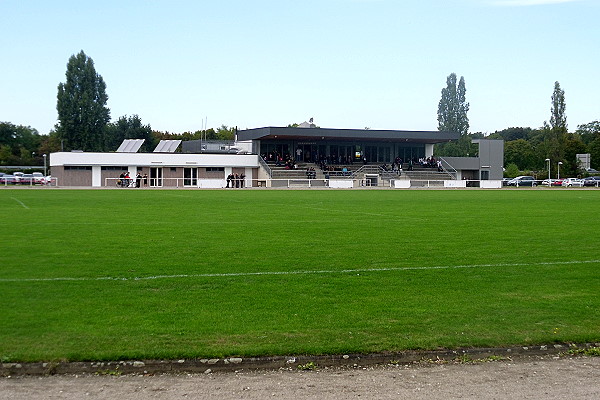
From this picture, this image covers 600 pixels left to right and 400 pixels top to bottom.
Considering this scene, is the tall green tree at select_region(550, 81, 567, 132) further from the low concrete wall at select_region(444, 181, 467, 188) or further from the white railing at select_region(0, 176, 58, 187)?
the white railing at select_region(0, 176, 58, 187)

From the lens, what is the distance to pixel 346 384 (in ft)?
22.7

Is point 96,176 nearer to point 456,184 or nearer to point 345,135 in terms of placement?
point 345,135

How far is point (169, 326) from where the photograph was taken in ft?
28.6

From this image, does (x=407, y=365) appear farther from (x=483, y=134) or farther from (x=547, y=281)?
(x=483, y=134)

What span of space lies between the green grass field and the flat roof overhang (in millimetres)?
66486

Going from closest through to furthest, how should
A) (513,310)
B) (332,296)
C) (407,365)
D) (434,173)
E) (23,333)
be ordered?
(407,365) < (23,333) < (513,310) < (332,296) < (434,173)

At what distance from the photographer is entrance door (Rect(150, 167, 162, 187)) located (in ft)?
262

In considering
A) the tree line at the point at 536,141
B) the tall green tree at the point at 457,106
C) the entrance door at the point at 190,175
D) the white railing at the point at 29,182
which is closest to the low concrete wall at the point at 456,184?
the tree line at the point at 536,141

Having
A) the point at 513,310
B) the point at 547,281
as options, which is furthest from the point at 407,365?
the point at 547,281

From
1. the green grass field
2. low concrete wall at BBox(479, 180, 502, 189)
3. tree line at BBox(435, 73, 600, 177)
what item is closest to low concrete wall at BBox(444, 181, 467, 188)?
low concrete wall at BBox(479, 180, 502, 189)

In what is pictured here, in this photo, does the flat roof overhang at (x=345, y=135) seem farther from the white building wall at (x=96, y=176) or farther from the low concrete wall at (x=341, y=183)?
the white building wall at (x=96, y=176)

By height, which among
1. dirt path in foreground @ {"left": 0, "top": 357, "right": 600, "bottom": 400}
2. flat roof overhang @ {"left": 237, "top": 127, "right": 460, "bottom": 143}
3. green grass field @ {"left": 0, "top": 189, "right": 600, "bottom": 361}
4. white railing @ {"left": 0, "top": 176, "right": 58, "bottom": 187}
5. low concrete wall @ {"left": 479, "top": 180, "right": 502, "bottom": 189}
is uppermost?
flat roof overhang @ {"left": 237, "top": 127, "right": 460, "bottom": 143}

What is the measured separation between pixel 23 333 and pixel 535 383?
604cm

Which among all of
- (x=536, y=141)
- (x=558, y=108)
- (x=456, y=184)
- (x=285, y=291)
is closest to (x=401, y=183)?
(x=456, y=184)
